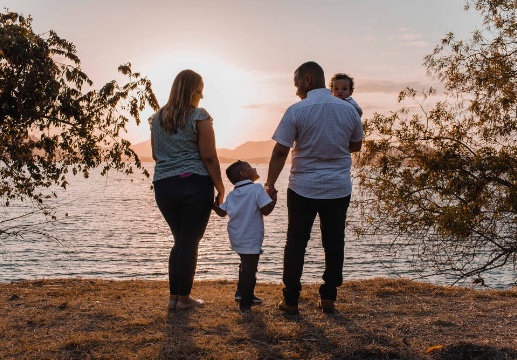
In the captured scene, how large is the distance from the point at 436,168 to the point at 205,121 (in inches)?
215

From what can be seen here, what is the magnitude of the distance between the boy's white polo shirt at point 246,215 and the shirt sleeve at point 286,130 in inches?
22.8

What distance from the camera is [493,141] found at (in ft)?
29.5

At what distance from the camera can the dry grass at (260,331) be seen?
4.16 metres

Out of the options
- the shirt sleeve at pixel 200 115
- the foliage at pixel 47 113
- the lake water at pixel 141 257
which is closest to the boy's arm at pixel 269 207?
the shirt sleeve at pixel 200 115

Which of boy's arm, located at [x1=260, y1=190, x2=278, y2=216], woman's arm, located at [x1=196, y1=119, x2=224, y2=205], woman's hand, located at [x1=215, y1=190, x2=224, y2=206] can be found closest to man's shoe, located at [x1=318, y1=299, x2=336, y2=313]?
boy's arm, located at [x1=260, y1=190, x2=278, y2=216]

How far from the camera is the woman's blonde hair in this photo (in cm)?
507

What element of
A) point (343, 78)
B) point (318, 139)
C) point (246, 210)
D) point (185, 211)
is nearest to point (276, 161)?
point (318, 139)

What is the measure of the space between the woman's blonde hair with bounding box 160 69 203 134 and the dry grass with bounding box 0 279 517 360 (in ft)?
6.17

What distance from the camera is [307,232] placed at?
16.5ft

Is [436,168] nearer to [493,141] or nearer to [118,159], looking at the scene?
[493,141]

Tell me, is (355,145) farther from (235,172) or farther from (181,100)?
(181,100)

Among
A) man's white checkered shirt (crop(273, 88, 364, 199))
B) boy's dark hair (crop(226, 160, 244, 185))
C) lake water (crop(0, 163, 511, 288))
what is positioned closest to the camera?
man's white checkered shirt (crop(273, 88, 364, 199))

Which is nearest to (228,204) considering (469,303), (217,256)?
(469,303)

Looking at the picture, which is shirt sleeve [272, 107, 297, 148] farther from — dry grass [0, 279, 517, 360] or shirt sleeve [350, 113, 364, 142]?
dry grass [0, 279, 517, 360]
